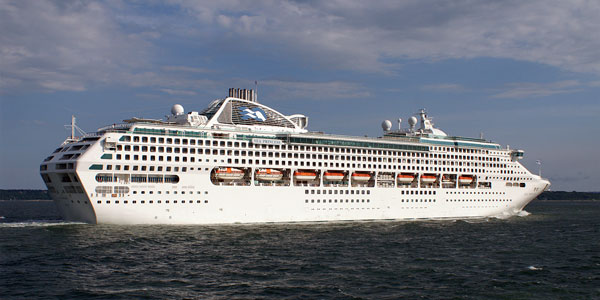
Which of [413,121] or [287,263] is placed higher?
[413,121]

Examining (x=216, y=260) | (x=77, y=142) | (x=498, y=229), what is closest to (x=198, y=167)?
(x=77, y=142)

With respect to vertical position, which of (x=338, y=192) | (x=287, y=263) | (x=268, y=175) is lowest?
(x=287, y=263)

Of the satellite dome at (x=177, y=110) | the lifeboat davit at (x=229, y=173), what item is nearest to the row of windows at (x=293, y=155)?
the lifeboat davit at (x=229, y=173)

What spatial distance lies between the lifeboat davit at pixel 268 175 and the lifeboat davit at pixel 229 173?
1892mm

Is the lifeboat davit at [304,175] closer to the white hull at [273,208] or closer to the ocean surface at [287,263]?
the white hull at [273,208]

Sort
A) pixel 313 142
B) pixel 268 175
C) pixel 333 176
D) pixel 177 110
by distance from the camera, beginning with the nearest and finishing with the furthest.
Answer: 1. pixel 268 175
2. pixel 177 110
3. pixel 313 142
4. pixel 333 176

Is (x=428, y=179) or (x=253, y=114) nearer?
(x=253, y=114)

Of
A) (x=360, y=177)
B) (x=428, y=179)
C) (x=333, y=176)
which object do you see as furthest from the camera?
(x=428, y=179)

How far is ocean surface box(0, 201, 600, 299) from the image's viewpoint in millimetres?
22039

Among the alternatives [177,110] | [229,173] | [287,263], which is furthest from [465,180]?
[287,263]

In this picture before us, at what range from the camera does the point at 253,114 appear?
51.3 m

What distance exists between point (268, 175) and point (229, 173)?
423cm

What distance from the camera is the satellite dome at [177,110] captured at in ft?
165

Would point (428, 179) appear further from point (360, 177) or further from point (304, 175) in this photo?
point (304, 175)
